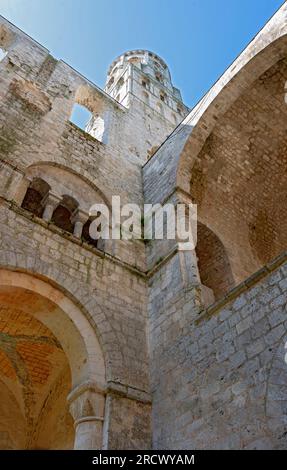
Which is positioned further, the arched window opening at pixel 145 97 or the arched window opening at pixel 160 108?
the arched window opening at pixel 160 108

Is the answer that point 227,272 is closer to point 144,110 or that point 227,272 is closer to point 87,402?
point 87,402

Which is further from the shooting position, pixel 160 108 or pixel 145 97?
pixel 160 108

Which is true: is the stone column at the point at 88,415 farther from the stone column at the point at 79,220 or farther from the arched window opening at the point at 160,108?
the arched window opening at the point at 160,108

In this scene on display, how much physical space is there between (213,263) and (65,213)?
3.16 metres

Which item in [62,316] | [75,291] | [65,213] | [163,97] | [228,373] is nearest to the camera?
[228,373]

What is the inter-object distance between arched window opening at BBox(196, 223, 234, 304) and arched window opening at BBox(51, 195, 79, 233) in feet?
8.64

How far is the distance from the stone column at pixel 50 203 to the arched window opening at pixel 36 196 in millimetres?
173

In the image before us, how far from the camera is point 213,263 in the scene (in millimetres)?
8203

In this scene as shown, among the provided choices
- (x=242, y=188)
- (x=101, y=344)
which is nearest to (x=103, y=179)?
(x=242, y=188)

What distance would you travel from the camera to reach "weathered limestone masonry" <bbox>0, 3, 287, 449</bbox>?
4207mm

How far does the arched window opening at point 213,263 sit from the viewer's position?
7785 millimetres

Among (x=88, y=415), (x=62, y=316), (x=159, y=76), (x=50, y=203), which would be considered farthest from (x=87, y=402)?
(x=159, y=76)
